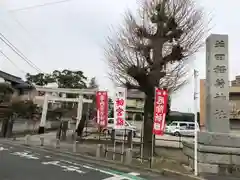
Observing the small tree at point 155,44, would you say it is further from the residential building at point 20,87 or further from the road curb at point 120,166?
the residential building at point 20,87

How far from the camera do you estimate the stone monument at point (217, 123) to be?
1218cm

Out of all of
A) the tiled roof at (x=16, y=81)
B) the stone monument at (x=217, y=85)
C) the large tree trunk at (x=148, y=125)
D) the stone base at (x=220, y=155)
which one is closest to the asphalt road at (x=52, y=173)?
the stone base at (x=220, y=155)

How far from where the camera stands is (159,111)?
48.1 feet

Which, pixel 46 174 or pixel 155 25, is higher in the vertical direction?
pixel 155 25

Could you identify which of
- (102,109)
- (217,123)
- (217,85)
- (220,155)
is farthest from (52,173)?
(102,109)

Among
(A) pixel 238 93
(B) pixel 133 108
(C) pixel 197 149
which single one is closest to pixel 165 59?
(C) pixel 197 149

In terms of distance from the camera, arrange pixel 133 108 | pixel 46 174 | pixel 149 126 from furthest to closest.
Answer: pixel 133 108 < pixel 149 126 < pixel 46 174

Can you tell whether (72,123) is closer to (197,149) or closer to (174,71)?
(174,71)

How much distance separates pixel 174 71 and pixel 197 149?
20.9 feet

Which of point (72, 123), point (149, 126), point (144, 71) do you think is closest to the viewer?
point (144, 71)

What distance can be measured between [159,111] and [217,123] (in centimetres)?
295

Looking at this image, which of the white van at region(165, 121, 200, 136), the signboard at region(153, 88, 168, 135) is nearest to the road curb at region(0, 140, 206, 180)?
the signboard at region(153, 88, 168, 135)

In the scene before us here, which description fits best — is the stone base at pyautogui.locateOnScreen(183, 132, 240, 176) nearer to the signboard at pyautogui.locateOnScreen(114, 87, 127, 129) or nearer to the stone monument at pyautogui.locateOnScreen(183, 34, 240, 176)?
the stone monument at pyautogui.locateOnScreen(183, 34, 240, 176)

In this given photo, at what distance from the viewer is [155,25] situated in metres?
17.0
